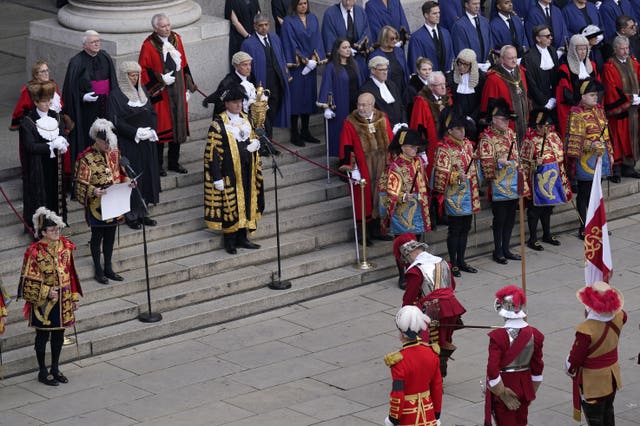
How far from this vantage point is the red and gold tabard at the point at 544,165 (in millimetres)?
18891

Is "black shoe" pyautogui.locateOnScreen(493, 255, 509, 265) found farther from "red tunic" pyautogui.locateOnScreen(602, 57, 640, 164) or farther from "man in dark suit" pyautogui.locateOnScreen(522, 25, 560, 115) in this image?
"red tunic" pyautogui.locateOnScreen(602, 57, 640, 164)

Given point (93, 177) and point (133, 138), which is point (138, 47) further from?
point (93, 177)

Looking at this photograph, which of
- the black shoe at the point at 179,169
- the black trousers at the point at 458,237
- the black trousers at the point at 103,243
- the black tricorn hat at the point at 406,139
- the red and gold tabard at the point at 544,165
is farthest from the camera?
the black shoe at the point at 179,169

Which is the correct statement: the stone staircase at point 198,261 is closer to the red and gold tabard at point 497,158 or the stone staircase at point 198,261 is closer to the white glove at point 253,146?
the red and gold tabard at point 497,158

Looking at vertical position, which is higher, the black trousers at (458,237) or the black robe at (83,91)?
the black robe at (83,91)

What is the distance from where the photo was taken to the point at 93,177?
16547 millimetres

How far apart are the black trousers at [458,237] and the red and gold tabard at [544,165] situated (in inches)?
40.3

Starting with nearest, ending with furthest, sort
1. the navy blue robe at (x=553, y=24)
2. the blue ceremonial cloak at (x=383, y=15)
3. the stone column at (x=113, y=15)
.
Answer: the stone column at (x=113, y=15)
the blue ceremonial cloak at (x=383, y=15)
the navy blue robe at (x=553, y=24)

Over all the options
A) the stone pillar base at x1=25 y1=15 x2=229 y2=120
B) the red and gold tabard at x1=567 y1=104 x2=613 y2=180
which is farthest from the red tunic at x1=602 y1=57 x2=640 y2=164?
the stone pillar base at x1=25 y1=15 x2=229 y2=120

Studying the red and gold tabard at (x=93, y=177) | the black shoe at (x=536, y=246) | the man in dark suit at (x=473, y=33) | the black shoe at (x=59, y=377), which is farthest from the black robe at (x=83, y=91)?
the black shoe at (x=536, y=246)

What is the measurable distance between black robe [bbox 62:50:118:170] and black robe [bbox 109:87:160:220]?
10.0 inches

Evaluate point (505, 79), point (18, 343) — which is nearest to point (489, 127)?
point (505, 79)

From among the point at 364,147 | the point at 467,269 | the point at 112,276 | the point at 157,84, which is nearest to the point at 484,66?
the point at 364,147

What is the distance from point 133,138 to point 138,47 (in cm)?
207
